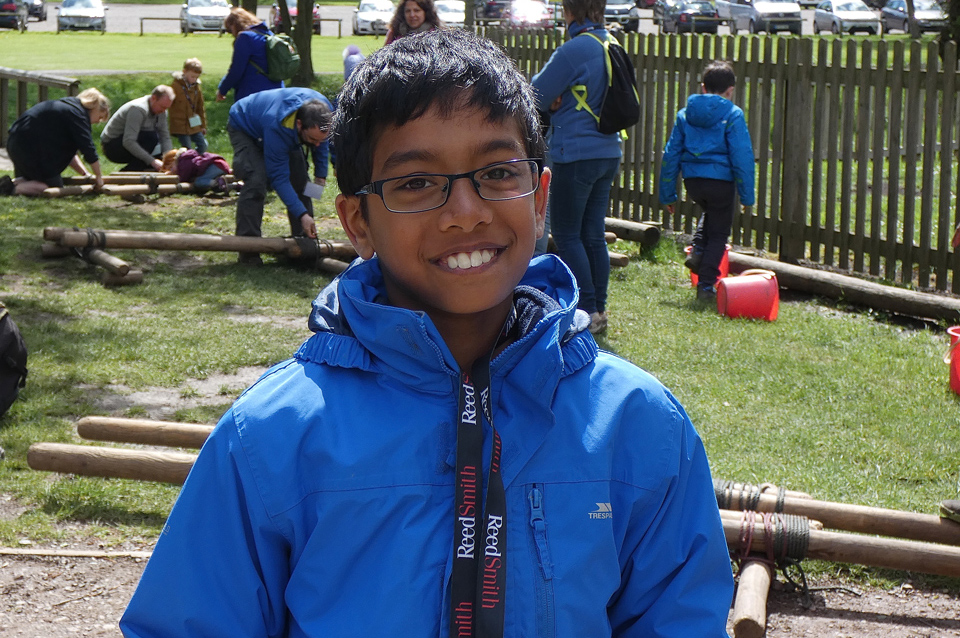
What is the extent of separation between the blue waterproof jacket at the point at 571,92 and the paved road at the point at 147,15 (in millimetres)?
37177

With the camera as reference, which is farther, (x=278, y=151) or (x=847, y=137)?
(x=847, y=137)

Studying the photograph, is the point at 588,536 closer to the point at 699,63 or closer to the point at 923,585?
the point at 923,585

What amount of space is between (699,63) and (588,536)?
927 cm

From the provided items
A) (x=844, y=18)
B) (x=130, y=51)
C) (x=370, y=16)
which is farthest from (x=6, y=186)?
(x=844, y=18)

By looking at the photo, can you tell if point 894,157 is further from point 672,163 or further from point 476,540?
point 476,540

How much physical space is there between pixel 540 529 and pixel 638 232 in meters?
8.16

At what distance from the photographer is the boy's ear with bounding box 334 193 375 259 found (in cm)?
183

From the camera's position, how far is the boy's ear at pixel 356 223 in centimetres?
183

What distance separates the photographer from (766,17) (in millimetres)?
40312

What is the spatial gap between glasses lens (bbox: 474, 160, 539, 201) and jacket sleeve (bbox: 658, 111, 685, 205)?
6365mm

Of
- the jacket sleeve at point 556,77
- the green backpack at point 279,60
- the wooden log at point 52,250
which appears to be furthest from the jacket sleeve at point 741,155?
the wooden log at point 52,250

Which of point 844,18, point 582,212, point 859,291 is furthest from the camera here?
point 844,18

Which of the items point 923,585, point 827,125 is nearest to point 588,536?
point 923,585

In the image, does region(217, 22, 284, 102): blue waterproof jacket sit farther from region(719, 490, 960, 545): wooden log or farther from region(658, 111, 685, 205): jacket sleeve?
region(719, 490, 960, 545): wooden log
